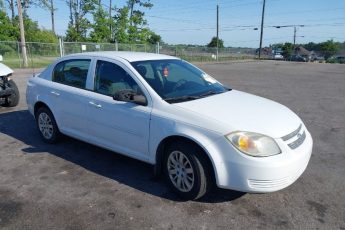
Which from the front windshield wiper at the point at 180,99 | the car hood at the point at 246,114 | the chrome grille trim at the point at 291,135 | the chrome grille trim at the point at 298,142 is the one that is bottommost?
the chrome grille trim at the point at 298,142

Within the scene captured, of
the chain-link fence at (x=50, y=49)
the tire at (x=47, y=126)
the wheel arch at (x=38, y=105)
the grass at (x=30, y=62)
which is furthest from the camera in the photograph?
the chain-link fence at (x=50, y=49)

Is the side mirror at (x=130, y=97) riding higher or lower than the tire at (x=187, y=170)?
higher

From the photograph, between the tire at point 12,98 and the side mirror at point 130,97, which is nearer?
the side mirror at point 130,97

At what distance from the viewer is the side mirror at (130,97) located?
3834 mm

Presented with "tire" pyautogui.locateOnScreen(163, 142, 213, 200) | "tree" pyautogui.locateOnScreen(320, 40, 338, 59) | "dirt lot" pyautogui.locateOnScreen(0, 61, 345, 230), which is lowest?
"dirt lot" pyautogui.locateOnScreen(0, 61, 345, 230)

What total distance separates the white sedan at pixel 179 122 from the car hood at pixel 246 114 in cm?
1

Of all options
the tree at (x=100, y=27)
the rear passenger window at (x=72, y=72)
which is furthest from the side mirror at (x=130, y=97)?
the tree at (x=100, y=27)

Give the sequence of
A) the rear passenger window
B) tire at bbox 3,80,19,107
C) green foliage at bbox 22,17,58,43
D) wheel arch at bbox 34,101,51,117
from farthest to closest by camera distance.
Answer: green foliage at bbox 22,17,58,43 → tire at bbox 3,80,19,107 → wheel arch at bbox 34,101,51,117 → the rear passenger window

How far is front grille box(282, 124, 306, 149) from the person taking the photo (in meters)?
3.37

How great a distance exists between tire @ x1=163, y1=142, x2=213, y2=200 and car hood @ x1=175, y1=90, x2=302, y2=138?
0.41 metres

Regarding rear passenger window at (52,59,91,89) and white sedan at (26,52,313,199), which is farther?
rear passenger window at (52,59,91,89)

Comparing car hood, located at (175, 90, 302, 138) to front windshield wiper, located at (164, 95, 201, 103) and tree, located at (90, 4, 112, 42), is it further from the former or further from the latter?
tree, located at (90, 4, 112, 42)

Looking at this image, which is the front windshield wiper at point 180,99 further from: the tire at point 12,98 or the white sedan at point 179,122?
the tire at point 12,98

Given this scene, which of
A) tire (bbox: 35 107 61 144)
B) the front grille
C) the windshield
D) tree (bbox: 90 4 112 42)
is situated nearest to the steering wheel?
the windshield
